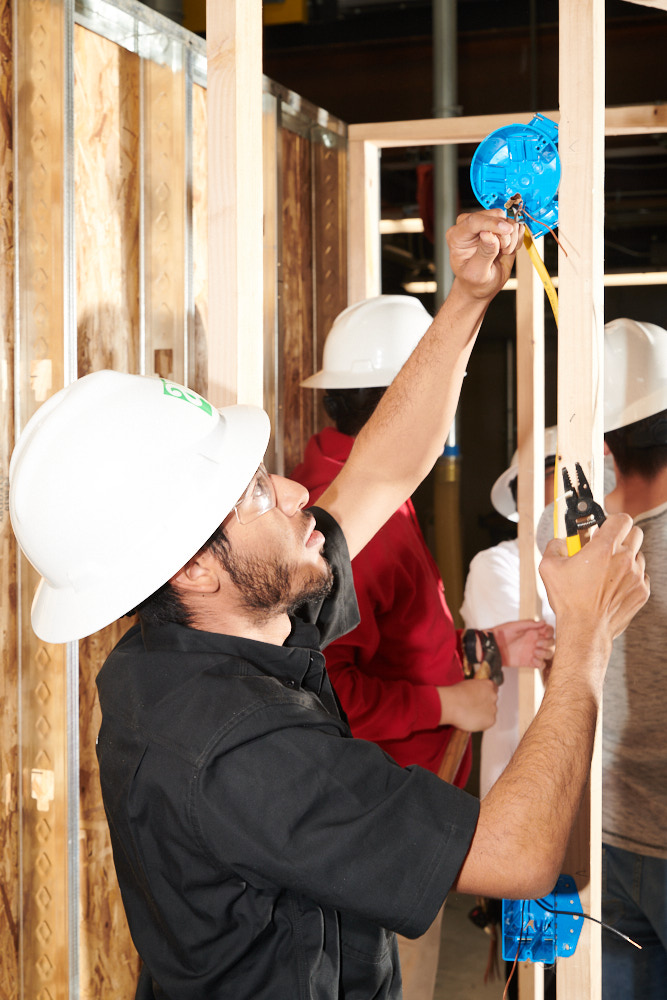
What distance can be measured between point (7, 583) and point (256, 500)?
1114mm

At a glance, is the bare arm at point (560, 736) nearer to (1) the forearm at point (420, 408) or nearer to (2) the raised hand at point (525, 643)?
(1) the forearm at point (420, 408)

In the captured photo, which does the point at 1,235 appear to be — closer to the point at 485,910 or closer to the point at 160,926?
the point at 160,926

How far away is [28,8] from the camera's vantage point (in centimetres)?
209

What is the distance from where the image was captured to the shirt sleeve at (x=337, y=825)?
0.99m

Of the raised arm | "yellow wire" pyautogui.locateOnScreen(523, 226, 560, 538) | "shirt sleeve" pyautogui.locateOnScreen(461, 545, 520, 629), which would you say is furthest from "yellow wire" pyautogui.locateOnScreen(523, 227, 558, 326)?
"shirt sleeve" pyautogui.locateOnScreen(461, 545, 520, 629)

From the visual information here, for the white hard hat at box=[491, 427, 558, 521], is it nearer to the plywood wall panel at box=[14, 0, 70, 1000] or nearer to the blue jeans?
the blue jeans

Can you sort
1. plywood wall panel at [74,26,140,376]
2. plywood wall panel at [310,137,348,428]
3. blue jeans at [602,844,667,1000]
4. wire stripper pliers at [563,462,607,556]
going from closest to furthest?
wire stripper pliers at [563,462,607,556] → blue jeans at [602,844,667,1000] → plywood wall panel at [74,26,140,376] → plywood wall panel at [310,137,348,428]

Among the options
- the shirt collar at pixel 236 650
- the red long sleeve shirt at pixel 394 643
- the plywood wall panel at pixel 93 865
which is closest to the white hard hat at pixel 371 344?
the red long sleeve shirt at pixel 394 643

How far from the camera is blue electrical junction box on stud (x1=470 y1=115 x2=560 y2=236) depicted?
1320 millimetres

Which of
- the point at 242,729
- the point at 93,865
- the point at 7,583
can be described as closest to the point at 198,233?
the point at 7,583

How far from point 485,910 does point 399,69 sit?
12.5 ft

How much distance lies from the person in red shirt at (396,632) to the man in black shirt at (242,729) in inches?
33.0

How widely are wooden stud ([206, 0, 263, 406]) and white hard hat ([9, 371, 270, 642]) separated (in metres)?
0.15

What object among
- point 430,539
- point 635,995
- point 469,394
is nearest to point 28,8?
point 635,995
